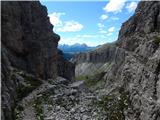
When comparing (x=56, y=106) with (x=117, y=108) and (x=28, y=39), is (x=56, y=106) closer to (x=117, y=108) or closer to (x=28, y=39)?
(x=117, y=108)

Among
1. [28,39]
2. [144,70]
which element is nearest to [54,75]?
[28,39]

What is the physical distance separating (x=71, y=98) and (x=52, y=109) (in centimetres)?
1278

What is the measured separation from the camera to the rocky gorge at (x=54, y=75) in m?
44.3

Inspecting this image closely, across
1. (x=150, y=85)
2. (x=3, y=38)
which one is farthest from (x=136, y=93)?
(x=3, y=38)

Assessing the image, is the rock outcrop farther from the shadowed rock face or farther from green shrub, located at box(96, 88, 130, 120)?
the shadowed rock face

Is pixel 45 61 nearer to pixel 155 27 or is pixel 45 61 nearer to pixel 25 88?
pixel 25 88

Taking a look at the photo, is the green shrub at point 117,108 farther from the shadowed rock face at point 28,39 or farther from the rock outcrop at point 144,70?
the shadowed rock face at point 28,39

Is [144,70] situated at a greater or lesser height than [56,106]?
greater

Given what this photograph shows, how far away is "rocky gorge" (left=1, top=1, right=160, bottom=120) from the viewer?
44344mm

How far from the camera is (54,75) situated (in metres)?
109

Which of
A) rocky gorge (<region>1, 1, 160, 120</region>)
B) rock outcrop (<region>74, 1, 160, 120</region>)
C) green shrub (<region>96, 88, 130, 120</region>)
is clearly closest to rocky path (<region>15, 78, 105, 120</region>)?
rocky gorge (<region>1, 1, 160, 120</region>)

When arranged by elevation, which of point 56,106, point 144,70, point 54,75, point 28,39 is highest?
point 28,39

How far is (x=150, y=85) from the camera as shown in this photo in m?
43.5

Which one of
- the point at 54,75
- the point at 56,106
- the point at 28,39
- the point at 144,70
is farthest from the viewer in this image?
the point at 54,75
